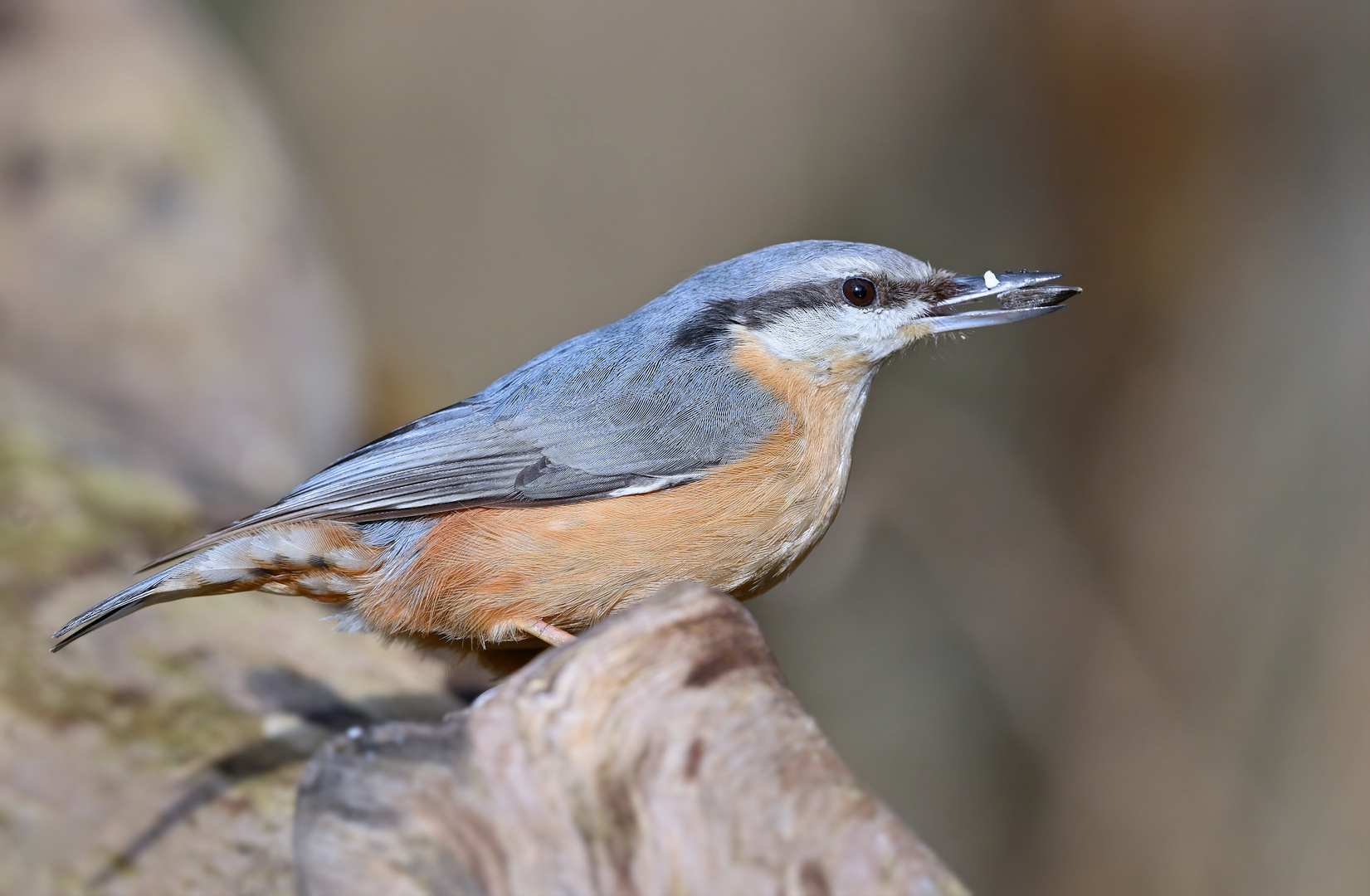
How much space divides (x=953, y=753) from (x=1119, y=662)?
166cm

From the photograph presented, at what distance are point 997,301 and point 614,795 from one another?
6.92 ft

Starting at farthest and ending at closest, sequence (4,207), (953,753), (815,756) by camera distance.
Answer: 1. (953,753)
2. (4,207)
3. (815,756)

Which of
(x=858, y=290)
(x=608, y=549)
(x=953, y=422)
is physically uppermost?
(x=858, y=290)

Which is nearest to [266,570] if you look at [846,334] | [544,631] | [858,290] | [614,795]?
[544,631]

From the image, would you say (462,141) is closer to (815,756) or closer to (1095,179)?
(1095,179)

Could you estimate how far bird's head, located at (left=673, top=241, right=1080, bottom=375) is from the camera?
321 cm

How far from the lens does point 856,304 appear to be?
10.6 feet

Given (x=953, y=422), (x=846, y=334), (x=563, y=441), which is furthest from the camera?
(x=953, y=422)

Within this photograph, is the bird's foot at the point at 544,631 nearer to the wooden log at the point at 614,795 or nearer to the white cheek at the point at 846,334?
the wooden log at the point at 614,795

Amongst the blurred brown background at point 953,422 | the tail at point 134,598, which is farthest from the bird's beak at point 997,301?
the tail at point 134,598

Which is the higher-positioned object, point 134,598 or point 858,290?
point 858,290

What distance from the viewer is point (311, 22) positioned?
35.7 feet

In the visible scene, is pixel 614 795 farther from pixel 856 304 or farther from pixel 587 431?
pixel 856 304

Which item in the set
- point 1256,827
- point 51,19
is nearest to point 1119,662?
point 1256,827
